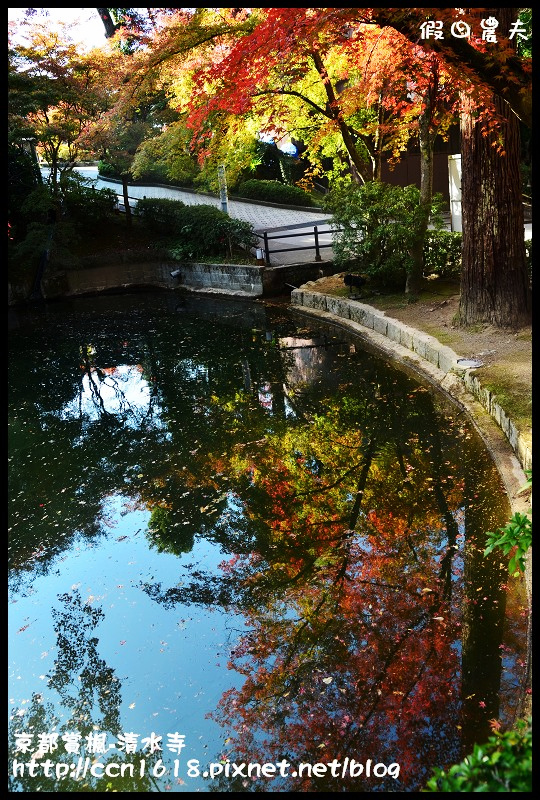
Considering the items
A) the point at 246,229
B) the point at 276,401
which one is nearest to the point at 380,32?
the point at 276,401

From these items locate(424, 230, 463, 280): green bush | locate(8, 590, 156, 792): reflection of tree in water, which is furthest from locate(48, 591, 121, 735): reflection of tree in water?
locate(424, 230, 463, 280): green bush

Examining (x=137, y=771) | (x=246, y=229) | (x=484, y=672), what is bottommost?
(x=137, y=771)

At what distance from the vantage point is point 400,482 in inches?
265

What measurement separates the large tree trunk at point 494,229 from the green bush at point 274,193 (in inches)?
633

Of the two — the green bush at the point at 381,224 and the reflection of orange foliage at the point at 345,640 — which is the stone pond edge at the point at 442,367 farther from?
the green bush at the point at 381,224

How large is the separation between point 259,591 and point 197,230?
48.9 feet

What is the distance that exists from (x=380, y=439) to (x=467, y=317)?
3246 millimetres

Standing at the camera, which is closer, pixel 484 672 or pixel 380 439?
pixel 484 672

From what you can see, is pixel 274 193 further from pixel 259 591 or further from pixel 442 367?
pixel 259 591

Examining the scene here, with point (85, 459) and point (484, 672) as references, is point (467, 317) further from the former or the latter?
point (484, 672)

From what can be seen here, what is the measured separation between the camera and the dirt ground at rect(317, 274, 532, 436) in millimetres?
7211

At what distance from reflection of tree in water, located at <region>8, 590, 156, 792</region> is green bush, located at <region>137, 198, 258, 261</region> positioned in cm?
1406

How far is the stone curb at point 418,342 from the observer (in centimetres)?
671

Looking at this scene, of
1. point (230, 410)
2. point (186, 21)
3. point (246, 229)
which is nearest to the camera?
point (230, 410)
